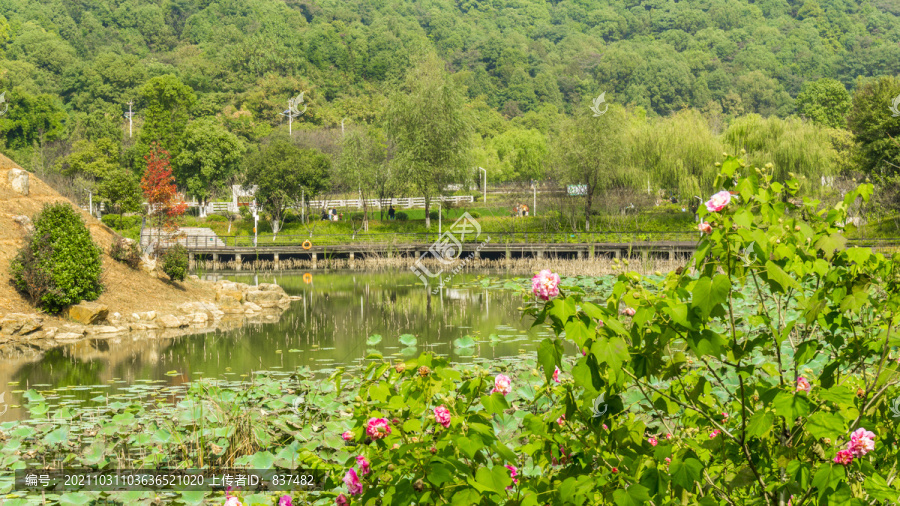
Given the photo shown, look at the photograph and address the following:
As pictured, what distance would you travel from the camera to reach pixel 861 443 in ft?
9.77

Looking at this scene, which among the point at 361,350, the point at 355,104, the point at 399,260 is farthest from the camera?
the point at 355,104

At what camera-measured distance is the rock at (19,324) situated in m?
15.4

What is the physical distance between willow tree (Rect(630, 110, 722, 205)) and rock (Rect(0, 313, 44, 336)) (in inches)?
1353

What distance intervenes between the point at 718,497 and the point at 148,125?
66.9 m

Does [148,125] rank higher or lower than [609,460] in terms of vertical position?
higher

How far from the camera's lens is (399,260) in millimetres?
35562

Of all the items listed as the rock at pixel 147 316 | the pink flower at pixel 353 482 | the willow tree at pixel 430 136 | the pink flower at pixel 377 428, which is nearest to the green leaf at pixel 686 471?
the pink flower at pixel 377 428

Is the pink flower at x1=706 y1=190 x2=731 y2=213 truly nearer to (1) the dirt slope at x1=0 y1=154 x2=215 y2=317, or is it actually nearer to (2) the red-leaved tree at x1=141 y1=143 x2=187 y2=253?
(1) the dirt slope at x1=0 y1=154 x2=215 y2=317

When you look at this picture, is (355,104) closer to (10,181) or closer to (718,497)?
(10,181)

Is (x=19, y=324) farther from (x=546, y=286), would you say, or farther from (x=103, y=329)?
(x=546, y=286)

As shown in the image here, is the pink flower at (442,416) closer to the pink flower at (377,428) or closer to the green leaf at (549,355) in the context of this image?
the pink flower at (377,428)

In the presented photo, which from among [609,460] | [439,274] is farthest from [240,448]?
[439,274]

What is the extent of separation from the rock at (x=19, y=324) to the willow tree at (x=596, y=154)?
108 feet

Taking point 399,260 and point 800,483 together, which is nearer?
point 800,483
